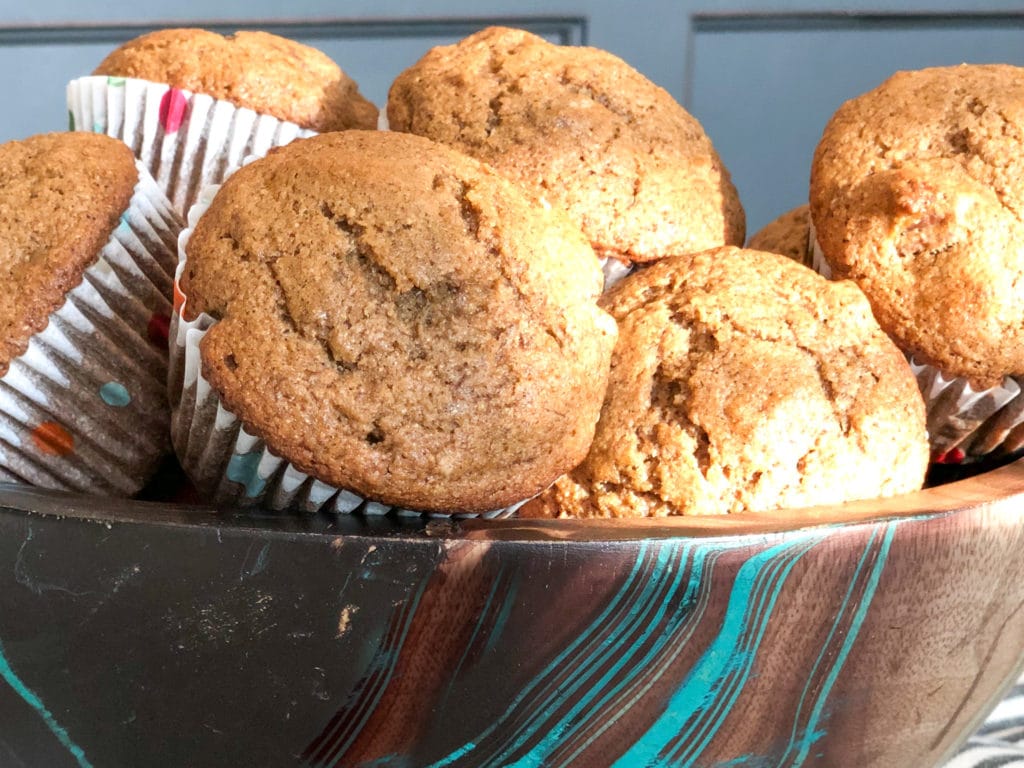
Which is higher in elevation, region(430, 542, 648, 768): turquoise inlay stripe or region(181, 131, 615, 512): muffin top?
region(181, 131, 615, 512): muffin top

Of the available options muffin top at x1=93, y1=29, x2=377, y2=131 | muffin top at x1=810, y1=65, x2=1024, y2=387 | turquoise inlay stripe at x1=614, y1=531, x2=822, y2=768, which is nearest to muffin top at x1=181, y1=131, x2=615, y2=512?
turquoise inlay stripe at x1=614, y1=531, x2=822, y2=768

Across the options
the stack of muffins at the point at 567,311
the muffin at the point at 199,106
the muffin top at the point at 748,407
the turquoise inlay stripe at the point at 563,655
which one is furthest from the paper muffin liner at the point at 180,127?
the turquoise inlay stripe at the point at 563,655

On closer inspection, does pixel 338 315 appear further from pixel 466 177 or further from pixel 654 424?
pixel 654 424

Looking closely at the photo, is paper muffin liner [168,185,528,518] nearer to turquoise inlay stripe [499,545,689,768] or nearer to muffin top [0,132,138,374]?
muffin top [0,132,138,374]

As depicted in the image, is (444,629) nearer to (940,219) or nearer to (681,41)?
(940,219)

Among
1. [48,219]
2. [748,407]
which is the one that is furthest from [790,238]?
[48,219]

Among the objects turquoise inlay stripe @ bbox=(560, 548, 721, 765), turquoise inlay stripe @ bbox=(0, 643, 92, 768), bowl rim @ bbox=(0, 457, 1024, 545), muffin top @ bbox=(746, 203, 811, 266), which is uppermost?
muffin top @ bbox=(746, 203, 811, 266)
